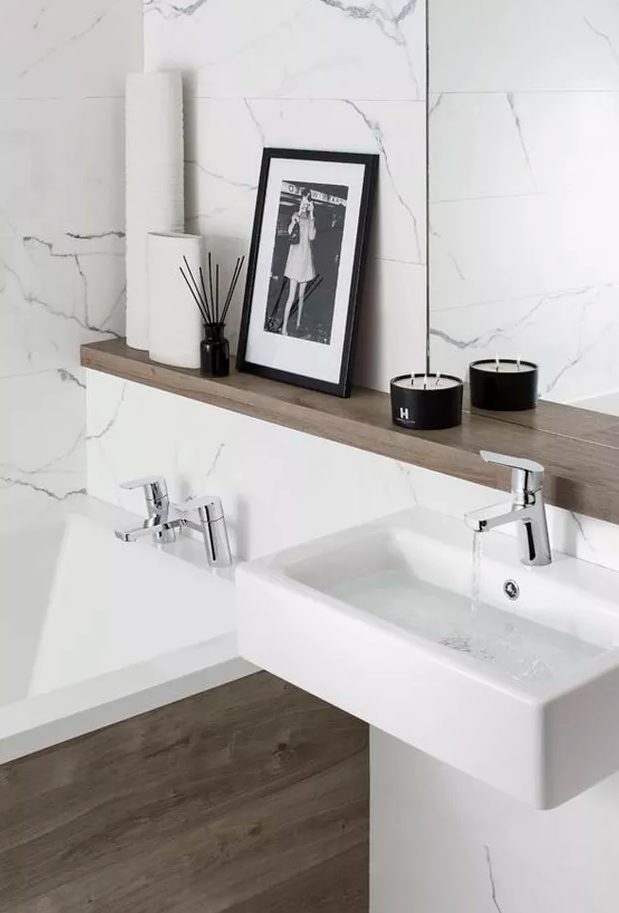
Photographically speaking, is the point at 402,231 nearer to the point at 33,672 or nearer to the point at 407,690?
the point at 407,690

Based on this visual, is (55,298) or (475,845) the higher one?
(55,298)

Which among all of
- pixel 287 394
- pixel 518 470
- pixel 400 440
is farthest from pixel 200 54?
pixel 518 470

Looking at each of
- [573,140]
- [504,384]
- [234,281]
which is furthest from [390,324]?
[573,140]

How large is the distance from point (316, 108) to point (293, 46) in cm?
13

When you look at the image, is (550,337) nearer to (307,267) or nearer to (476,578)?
(476,578)

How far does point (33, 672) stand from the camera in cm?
261

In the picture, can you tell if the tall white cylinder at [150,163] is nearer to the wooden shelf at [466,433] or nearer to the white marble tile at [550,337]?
the wooden shelf at [466,433]

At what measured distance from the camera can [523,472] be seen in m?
1.70

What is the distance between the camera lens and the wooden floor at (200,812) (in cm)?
180

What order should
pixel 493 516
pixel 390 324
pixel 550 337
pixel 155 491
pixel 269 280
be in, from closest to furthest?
1. pixel 493 516
2. pixel 550 337
3. pixel 390 324
4. pixel 269 280
5. pixel 155 491

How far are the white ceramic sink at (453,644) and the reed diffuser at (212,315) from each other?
0.57 metres

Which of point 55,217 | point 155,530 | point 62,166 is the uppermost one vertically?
point 62,166

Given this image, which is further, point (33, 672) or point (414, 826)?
point (33, 672)

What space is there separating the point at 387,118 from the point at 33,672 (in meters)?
1.31
